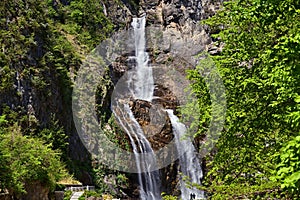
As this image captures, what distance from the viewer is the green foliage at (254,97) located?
6.18 m

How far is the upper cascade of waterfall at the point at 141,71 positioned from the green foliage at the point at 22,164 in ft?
54.1

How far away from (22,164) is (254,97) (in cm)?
963

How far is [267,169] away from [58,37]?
888 inches

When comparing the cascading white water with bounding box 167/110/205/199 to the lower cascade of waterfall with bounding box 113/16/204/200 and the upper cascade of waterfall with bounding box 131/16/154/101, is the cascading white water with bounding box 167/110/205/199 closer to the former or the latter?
the lower cascade of waterfall with bounding box 113/16/204/200

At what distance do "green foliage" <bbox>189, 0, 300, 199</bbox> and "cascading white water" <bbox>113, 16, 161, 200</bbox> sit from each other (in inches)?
669

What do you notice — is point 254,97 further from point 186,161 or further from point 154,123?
point 154,123

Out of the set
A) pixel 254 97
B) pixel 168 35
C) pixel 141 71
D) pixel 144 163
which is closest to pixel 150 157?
pixel 144 163

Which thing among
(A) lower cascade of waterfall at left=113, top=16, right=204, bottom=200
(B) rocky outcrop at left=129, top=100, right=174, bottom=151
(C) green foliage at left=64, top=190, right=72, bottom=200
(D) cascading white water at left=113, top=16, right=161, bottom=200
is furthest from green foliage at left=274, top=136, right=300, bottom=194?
(B) rocky outcrop at left=129, top=100, right=174, bottom=151

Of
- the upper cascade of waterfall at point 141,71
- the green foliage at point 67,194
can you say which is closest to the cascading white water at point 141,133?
the upper cascade of waterfall at point 141,71

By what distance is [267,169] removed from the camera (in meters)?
6.99

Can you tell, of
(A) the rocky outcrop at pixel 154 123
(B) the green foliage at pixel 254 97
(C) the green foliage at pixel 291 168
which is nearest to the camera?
(C) the green foliage at pixel 291 168

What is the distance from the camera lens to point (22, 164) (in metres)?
14.0

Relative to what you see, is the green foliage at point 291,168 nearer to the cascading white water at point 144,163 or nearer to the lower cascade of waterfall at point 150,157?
the lower cascade of waterfall at point 150,157

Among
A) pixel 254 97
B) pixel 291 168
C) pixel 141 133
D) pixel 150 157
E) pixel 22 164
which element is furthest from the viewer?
pixel 141 133
